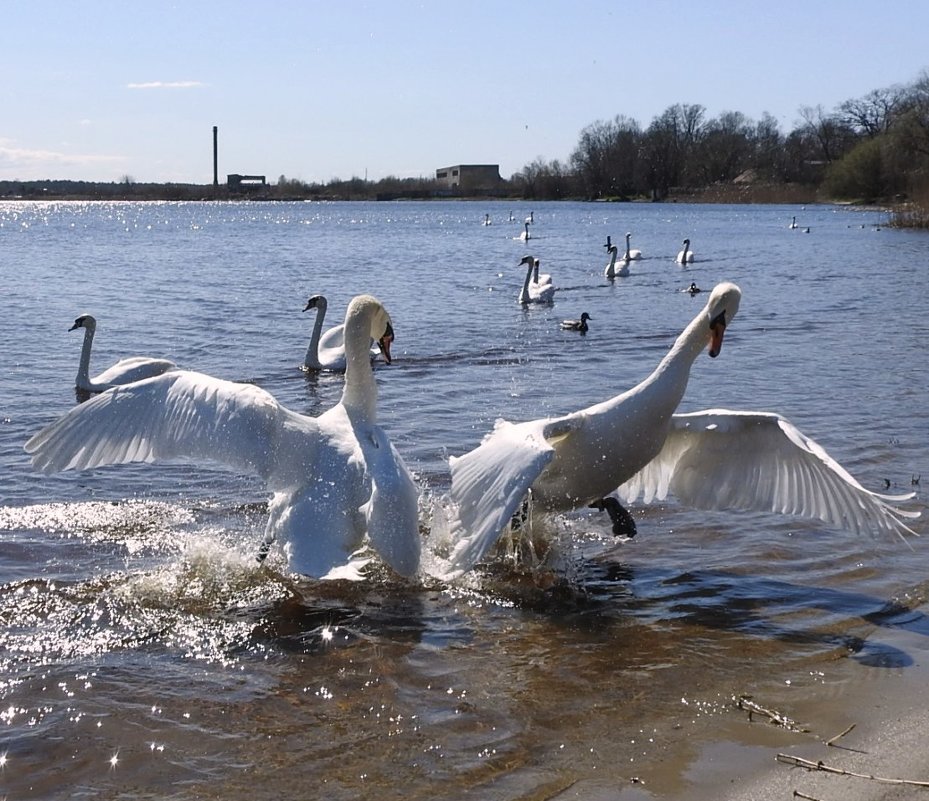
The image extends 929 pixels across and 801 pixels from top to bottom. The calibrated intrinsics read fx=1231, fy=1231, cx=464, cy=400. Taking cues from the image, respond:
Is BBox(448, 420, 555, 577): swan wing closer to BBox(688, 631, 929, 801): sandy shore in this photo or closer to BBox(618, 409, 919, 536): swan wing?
BBox(618, 409, 919, 536): swan wing

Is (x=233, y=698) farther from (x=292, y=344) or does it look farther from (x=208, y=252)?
(x=208, y=252)

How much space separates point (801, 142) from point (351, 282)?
298 feet

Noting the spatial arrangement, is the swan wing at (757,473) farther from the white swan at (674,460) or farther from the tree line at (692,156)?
the tree line at (692,156)

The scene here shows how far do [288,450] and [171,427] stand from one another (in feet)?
1.99

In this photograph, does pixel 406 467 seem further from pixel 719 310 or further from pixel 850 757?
pixel 850 757

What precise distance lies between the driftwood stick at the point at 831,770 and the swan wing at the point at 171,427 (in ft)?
9.29

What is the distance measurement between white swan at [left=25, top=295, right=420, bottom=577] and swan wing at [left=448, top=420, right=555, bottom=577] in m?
0.24

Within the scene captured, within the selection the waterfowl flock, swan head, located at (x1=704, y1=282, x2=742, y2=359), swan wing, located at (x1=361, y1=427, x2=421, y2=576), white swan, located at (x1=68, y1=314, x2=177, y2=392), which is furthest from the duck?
swan wing, located at (x1=361, y1=427, x2=421, y2=576)

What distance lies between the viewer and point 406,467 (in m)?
5.95

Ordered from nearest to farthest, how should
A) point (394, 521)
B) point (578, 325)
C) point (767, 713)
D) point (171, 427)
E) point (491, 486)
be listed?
point (767, 713) < point (394, 521) < point (491, 486) < point (171, 427) < point (578, 325)

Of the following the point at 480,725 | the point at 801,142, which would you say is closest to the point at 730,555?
the point at 480,725

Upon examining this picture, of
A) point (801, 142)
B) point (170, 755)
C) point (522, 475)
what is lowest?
point (170, 755)

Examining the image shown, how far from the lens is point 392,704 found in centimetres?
472

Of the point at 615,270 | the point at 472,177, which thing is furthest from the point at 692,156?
the point at 615,270
